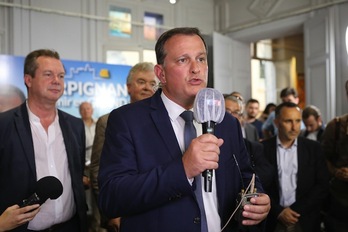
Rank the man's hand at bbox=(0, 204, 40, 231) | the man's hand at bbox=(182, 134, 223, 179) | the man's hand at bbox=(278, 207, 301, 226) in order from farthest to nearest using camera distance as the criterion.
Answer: the man's hand at bbox=(278, 207, 301, 226), the man's hand at bbox=(0, 204, 40, 231), the man's hand at bbox=(182, 134, 223, 179)

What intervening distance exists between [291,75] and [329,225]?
8531 millimetres

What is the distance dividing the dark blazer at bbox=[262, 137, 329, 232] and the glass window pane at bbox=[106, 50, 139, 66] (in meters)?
4.93

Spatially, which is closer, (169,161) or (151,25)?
(169,161)

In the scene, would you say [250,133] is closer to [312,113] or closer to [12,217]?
[312,113]

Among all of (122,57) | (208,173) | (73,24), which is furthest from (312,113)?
(73,24)

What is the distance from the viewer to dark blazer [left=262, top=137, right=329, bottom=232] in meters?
3.03

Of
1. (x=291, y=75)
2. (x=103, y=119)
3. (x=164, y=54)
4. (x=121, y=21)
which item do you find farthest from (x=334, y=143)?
(x=291, y=75)

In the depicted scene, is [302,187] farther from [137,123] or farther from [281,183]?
Result: [137,123]

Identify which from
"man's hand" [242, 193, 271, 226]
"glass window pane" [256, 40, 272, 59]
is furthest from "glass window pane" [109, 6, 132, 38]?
"man's hand" [242, 193, 271, 226]

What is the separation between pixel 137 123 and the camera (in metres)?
1.45

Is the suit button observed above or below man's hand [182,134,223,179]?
below

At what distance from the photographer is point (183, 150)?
56.7 inches

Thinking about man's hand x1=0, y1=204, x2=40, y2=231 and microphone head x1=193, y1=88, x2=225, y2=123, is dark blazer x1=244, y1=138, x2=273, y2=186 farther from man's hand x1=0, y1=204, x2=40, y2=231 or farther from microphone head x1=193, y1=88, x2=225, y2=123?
man's hand x1=0, y1=204, x2=40, y2=231

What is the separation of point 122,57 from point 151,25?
1.00 metres
